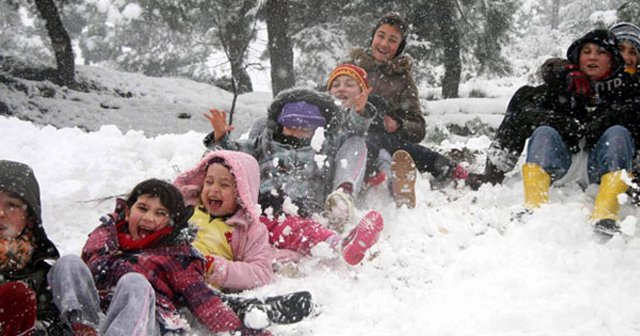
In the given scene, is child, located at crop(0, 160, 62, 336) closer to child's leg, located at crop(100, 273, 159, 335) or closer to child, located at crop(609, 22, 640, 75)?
child's leg, located at crop(100, 273, 159, 335)

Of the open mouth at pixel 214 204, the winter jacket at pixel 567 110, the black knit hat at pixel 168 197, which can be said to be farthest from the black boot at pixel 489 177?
the black knit hat at pixel 168 197

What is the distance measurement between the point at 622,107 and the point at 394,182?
1776 millimetres

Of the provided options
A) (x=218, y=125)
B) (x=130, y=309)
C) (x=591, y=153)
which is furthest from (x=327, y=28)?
(x=130, y=309)

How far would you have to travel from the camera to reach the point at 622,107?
3979 mm

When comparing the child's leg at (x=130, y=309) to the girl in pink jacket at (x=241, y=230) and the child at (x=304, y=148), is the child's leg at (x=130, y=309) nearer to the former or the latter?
the girl in pink jacket at (x=241, y=230)

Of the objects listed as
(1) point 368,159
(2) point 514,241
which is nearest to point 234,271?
(2) point 514,241

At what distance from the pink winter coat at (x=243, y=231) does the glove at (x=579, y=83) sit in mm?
2583

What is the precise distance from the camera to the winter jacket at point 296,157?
407cm

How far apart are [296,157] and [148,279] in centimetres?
188

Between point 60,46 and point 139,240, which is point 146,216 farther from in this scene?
point 60,46

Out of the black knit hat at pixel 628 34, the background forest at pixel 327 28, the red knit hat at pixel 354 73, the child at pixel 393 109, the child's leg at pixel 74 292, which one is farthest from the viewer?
the background forest at pixel 327 28

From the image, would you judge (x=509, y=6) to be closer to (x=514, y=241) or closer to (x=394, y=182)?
(x=394, y=182)

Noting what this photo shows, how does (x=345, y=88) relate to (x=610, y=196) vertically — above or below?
above

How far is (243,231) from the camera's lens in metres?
3.35
